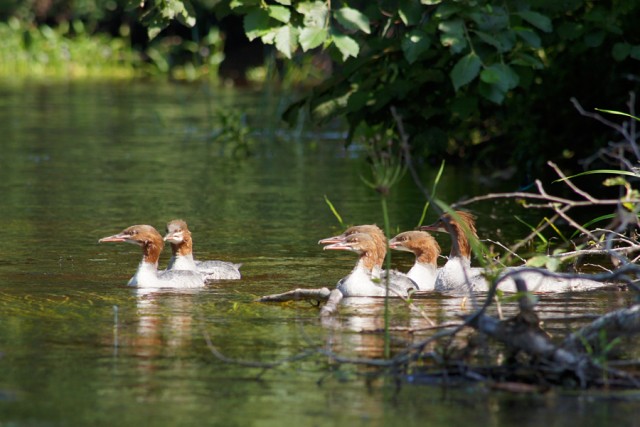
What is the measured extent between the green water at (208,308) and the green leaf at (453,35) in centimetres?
170

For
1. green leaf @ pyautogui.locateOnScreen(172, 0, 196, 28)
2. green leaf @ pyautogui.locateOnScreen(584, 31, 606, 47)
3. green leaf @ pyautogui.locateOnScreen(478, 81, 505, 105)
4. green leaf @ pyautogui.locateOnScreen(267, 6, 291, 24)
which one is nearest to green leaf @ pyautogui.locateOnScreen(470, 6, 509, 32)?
green leaf @ pyautogui.locateOnScreen(478, 81, 505, 105)

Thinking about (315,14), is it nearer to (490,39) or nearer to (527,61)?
(490,39)

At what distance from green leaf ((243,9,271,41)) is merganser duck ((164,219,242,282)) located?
1.70 metres

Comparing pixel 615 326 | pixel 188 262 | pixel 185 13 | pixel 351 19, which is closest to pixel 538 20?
pixel 351 19

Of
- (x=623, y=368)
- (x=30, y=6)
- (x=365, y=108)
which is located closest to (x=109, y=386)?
(x=623, y=368)

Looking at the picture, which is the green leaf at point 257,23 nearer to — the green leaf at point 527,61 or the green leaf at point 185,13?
the green leaf at point 185,13

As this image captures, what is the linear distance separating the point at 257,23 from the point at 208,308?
1.83m

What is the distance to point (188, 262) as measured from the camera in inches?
389

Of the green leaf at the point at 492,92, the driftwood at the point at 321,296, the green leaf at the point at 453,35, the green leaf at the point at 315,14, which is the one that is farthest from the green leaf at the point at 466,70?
the driftwood at the point at 321,296

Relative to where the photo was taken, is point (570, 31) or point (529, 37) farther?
point (570, 31)

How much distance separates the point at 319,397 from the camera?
614cm

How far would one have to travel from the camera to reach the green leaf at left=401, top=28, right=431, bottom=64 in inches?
381

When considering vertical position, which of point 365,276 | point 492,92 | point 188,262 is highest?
point 492,92

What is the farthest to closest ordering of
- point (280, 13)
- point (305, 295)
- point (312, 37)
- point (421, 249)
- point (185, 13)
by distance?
point (185, 13), point (421, 249), point (280, 13), point (312, 37), point (305, 295)
